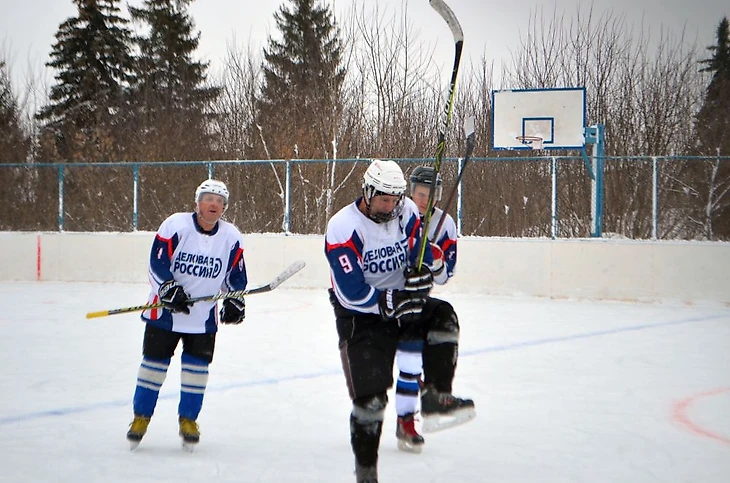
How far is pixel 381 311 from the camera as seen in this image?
275cm

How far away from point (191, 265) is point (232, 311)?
0.91ft

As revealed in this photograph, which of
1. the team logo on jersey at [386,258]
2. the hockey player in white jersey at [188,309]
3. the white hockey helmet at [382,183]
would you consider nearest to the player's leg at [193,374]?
the hockey player in white jersey at [188,309]

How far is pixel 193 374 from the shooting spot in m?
3.54

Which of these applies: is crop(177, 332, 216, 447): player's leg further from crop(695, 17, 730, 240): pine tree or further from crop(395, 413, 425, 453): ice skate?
crop(695, 17, 730, 240): pine tree

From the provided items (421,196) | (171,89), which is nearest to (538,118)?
(421,196)

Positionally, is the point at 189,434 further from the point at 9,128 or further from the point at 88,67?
the point at 88,67

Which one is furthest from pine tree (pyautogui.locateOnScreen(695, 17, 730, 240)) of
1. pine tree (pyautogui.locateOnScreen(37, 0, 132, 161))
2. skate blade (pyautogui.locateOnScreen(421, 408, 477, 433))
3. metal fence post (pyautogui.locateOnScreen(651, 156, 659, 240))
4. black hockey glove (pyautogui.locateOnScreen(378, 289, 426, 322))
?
pine tree (pyautogui.locateOnScreen(37, 0, 132, 161))

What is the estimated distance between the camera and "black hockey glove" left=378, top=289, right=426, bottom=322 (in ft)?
8.95

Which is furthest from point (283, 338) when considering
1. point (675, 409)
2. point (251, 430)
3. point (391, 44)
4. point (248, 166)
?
Result: point (391, 44)

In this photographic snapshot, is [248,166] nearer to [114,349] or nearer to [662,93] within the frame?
[114,349]

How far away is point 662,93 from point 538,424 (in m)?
11.8

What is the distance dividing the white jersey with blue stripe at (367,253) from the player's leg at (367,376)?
7cm

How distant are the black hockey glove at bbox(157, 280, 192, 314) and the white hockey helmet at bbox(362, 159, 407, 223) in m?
0.97

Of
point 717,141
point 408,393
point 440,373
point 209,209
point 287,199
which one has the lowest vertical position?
point 408,393
